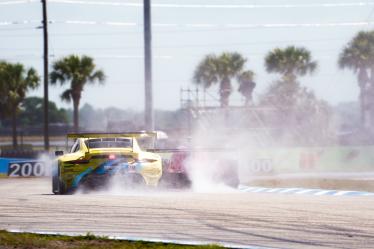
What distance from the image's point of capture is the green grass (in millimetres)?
9820

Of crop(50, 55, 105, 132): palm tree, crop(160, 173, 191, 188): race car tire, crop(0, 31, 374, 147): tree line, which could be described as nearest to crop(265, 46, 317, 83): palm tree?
crop(0, 31, 374, 147): tree line

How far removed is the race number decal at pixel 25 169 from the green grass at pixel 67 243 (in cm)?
2412

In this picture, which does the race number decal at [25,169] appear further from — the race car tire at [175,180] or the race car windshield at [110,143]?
the race car windshield at [110,143]

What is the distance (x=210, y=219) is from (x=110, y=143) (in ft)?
23.5

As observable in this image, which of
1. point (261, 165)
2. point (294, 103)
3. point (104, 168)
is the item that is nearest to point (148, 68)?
point (261, 165)

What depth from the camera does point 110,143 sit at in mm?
18484

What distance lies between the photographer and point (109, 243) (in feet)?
33.0

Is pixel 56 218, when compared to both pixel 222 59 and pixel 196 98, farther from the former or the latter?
pixel 222 59

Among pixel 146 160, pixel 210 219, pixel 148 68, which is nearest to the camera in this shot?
pixel 210 219

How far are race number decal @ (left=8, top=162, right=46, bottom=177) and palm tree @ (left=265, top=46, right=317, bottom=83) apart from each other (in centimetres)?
4481

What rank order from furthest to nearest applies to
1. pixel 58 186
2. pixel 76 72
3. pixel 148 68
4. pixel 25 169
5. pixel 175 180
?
pixel 76 72, pixel 25 169, pixel 148 68, pixel 175 180, pixel 58 186

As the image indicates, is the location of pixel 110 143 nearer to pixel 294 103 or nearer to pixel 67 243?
pixel 67 243

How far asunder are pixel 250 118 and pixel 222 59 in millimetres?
17444

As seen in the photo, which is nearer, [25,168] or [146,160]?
[146,160]
